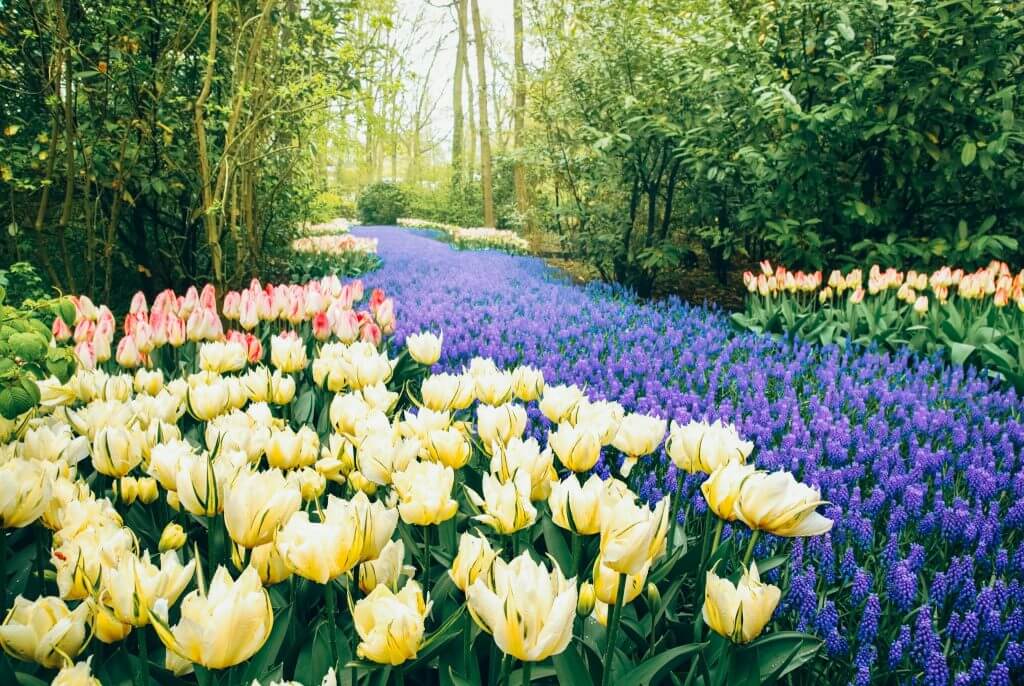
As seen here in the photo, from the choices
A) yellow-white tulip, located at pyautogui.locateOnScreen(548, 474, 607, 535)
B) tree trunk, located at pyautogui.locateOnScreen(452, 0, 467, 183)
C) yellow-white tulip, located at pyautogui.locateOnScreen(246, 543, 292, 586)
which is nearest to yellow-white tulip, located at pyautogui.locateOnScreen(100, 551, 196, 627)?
yellow-white tulip, located at pyautogui.locateOnScreen(246, 543, 292, 586)

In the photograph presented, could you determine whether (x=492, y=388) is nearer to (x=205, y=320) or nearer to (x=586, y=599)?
(x=586, y=599)

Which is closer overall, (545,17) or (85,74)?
(85,74)

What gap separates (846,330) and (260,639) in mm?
4299

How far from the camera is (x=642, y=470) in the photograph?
205cm

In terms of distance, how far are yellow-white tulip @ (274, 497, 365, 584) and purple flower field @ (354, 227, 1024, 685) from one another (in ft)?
3.16

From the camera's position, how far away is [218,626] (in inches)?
29.6

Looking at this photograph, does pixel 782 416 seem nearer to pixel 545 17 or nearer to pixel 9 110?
pixel 9 110

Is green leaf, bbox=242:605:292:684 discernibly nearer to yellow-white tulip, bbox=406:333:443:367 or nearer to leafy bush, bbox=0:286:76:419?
leafy bush, bbox=0:286:76:419

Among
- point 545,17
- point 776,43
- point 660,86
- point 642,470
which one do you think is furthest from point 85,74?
point 545,17

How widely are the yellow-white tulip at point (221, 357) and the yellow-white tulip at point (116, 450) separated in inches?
27.8

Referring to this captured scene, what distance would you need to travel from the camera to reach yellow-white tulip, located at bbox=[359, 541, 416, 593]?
98 centimetres

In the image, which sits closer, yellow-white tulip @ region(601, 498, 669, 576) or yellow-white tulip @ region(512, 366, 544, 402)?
yellow-white tulip @ region(601, 498, 669, 576)

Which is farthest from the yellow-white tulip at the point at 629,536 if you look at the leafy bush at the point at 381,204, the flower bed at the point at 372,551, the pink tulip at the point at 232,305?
the leafy bush at the point at 381,204

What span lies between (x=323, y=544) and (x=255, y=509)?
0.14 meters
